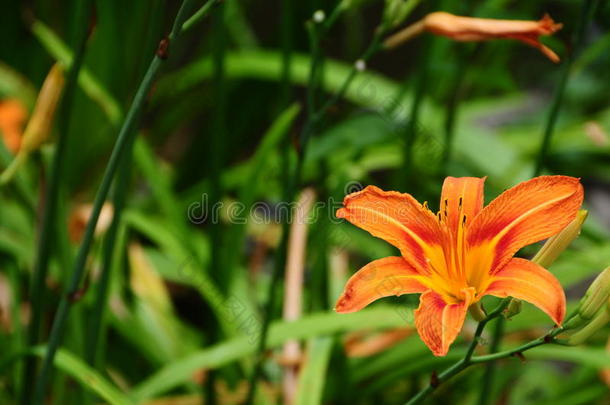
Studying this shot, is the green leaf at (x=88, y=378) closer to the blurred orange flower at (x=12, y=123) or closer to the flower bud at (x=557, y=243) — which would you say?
the flower bud at (x=557, y=243)

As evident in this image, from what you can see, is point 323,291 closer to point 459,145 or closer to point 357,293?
point 459,145

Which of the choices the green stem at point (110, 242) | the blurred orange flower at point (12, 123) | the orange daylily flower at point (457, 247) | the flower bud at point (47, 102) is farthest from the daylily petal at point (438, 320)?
the blurred orange flower at point (12, 123)

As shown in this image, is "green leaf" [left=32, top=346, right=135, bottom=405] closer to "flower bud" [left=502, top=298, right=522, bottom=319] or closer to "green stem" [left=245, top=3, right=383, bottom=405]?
"green stem" [left=245, top=3, right=383, bottom=405]

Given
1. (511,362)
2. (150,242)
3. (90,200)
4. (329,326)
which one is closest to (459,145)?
(511,362)

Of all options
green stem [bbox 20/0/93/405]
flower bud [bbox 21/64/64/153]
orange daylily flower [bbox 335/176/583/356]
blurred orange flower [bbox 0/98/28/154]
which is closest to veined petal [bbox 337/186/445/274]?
orange daylily flower [bbox 335/176/583/356]

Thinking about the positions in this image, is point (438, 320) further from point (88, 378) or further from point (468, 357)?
point (88, 378)

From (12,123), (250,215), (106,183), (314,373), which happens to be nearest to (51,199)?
(106,183)

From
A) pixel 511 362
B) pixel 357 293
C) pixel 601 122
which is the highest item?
pixel 357 293
